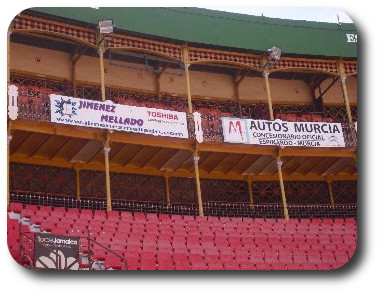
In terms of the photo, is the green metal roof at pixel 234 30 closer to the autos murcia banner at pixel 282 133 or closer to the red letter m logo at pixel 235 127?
the autos murcia banner at pixel 282 133

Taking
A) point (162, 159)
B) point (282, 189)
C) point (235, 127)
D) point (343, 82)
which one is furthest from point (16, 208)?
point (343, 82)

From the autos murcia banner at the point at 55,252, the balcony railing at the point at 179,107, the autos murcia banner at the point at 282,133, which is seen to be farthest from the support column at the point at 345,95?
the autos murcia banner at the point at 55,252

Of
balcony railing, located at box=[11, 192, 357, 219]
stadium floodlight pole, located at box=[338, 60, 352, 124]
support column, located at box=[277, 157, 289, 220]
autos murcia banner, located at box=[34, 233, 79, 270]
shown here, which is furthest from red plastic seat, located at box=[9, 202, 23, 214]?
stadium floodlight pole, located at box=[338, 60, 352, 124]

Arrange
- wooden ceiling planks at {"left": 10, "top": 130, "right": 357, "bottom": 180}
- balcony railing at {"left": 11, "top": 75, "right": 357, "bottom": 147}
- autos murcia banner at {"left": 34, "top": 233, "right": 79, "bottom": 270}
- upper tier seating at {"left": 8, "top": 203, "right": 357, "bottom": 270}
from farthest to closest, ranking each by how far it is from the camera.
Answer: wooden ceiling planks at {"left": 10, "top": 130, "right": 357, "bottom": 180}, balcony railing at {"left": 11, "top": 75, "right": 357, "bottom": 147}, upper tier seating at {"left": 8, "top": 203, "right": 357, "bottom": 270}, autos murcia banner at {"left": 34, "top": 233, "right": 79, "bottom": 270}

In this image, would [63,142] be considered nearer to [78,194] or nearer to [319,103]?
[78,194]

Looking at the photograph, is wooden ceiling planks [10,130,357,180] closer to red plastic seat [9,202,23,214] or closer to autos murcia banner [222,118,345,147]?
autos murcia banner [222,118,345,147]

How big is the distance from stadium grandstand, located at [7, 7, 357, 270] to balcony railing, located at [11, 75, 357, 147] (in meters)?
0.03

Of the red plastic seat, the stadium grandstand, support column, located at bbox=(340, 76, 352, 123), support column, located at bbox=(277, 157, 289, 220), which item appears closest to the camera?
the red plastic seat

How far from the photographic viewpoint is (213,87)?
17.8 metres

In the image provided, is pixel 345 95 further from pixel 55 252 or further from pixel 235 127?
pixel 55 252

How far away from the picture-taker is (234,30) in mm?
16531

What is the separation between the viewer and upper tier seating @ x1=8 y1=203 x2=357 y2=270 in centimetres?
1005

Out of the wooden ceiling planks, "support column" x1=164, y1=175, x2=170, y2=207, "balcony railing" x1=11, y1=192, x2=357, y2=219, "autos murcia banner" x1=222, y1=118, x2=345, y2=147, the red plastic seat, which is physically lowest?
the red plastic seat

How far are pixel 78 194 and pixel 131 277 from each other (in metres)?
6.53
